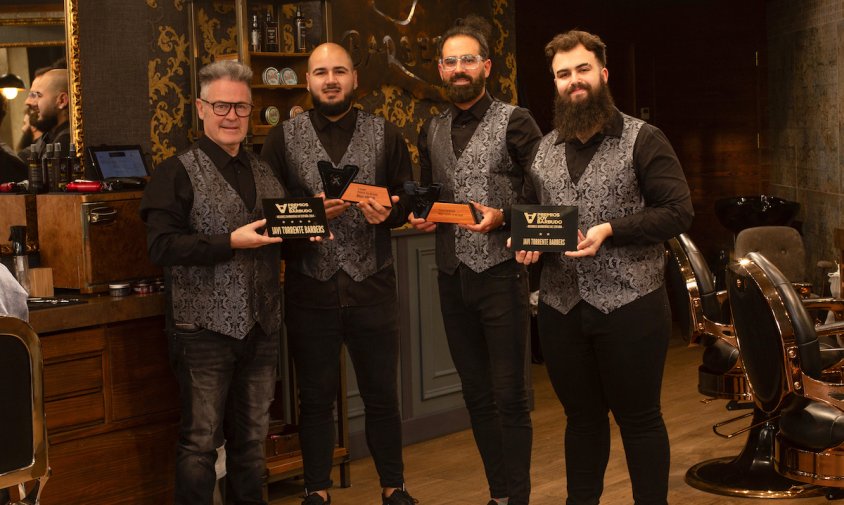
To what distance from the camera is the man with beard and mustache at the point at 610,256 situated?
10.5 feet

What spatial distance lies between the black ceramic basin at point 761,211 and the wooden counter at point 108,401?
4695 mm

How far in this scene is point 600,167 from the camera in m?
3.25

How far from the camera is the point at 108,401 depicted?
12.5 ft

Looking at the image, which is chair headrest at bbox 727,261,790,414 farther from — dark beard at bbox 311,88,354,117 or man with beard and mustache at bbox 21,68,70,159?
man with beard and mustache at bbox 21,68,70,159

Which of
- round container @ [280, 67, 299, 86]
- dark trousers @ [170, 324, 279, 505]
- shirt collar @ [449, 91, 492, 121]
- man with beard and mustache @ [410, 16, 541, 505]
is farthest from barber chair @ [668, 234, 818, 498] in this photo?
dark trousers @ [170, 324, 279, 505]

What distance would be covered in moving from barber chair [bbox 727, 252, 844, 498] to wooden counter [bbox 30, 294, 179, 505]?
6.47 ft

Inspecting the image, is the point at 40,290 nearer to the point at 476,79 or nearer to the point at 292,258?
the point at 292,258

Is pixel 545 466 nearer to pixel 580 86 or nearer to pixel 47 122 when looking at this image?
pixel 580 86

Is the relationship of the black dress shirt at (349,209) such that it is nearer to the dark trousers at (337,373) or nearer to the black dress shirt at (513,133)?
the dark trousers at (337,373)

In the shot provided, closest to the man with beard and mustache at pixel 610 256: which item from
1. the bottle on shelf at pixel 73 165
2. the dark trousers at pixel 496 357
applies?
the dark trousers at pixel 496 357

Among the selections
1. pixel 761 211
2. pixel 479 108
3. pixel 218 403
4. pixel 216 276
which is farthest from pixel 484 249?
pixel 761 211

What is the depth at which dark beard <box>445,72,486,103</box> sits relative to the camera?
3.73 metres

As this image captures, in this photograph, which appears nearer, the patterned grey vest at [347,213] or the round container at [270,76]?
the patterned grey vest at [347,213]

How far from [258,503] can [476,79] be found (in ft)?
5.18
